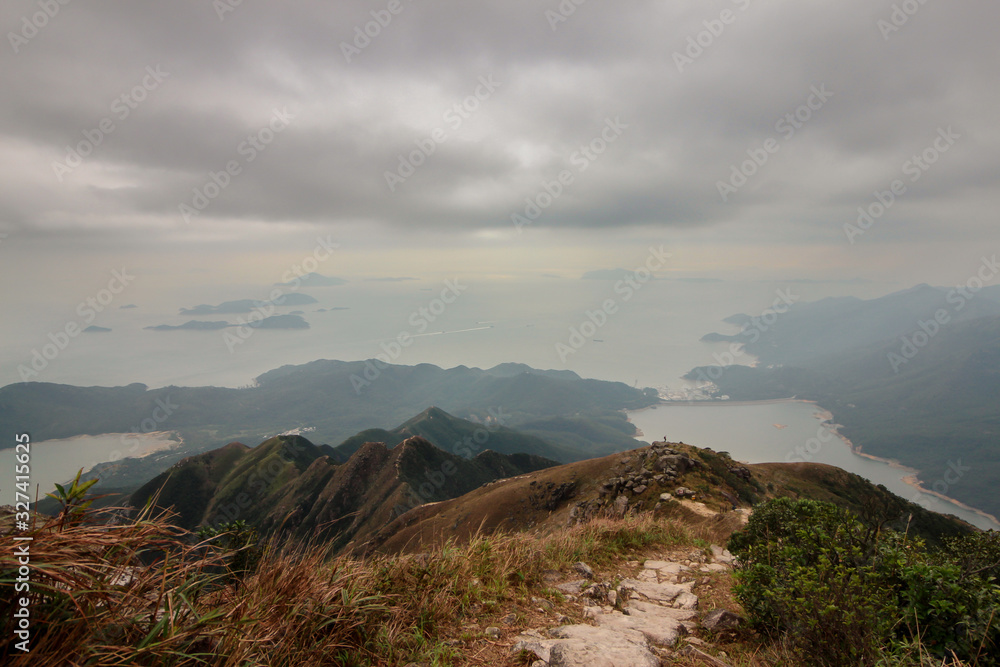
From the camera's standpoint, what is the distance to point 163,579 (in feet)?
10.1

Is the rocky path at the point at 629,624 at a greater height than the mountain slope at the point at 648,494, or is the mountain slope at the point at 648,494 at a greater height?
the rocky path at the point at 629,624

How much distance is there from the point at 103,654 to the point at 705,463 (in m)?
41.7

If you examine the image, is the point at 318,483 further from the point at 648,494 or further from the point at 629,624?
the point at 629,624

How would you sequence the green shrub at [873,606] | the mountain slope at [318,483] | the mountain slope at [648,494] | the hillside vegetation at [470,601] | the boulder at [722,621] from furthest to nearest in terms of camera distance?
the mountain slope at [318,483], the mountain slope at [648,494], the boulder at [722,621], the green shrub at [873,606], the hillside vegetation at [470,601]

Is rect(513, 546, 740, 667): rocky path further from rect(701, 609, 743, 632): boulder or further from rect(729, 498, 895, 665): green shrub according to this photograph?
rect(729, 498, 895, 665): green shrub

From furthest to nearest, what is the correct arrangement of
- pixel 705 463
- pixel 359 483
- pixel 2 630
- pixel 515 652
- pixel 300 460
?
pixel 300 460, pixel 359 483, pixel 705 463, pixel 515 652, pixel 2 630

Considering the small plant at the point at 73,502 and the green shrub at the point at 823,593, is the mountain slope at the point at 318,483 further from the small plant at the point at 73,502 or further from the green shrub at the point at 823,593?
the small plant at the point at 73,502

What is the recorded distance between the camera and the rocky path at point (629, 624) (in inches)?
158

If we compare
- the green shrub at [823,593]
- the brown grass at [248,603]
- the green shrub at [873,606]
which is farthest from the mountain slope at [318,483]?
the green shrub at [873,606]

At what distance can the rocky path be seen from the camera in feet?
13.1

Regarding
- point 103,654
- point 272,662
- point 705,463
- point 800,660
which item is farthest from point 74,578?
point 705,463

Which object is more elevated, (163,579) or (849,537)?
(163,579)

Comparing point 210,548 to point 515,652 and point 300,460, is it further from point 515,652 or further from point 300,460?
point 300,460

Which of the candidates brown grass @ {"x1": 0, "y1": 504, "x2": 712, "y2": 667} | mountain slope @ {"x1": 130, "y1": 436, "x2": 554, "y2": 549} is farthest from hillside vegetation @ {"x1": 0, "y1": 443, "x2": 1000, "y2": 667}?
mountain slope @ {"x1": 130, "y1": 436, "x2": 554, "y2": 549}
